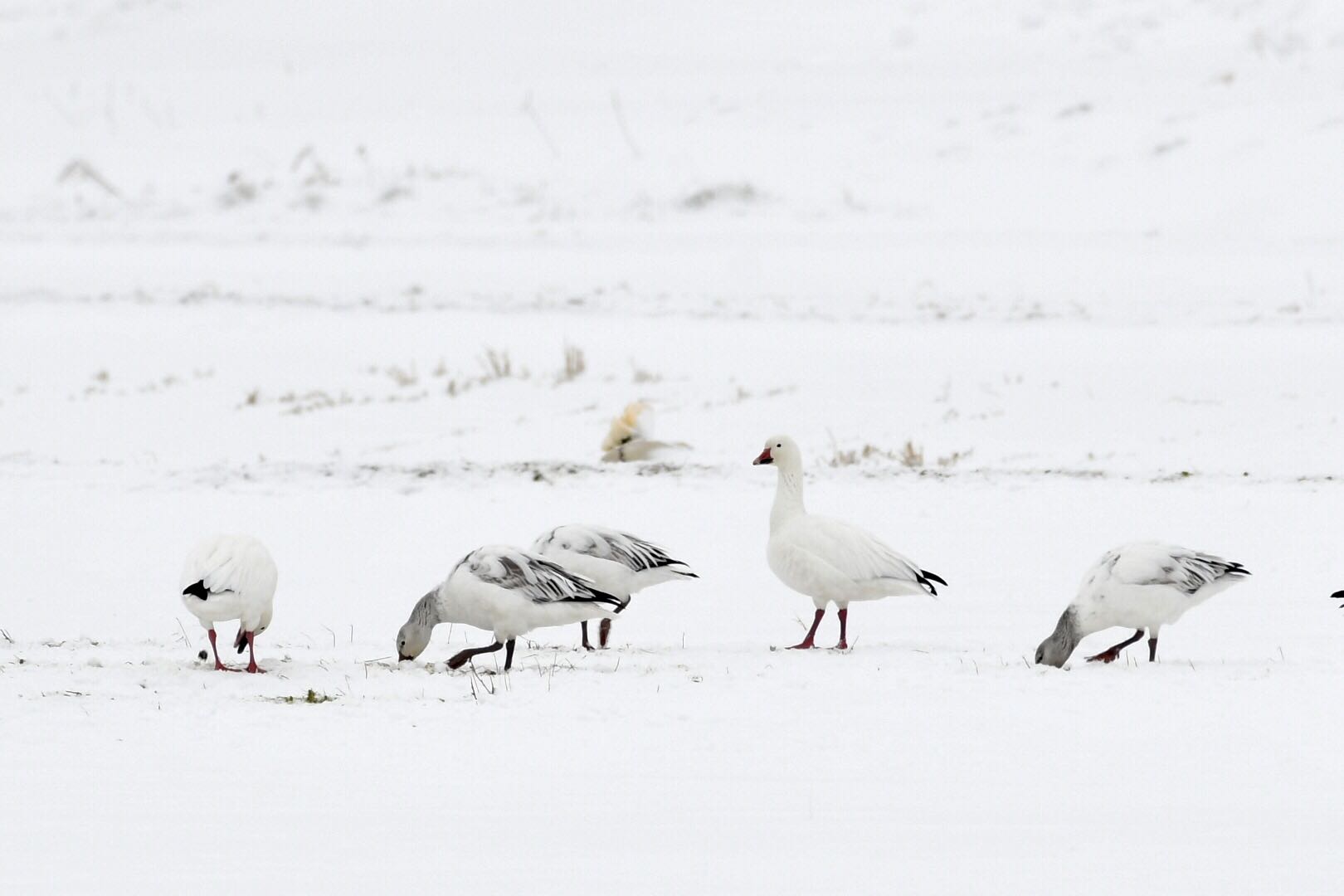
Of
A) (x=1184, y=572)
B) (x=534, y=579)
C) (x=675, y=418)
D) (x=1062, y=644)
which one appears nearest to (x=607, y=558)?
(x=534, y=579)

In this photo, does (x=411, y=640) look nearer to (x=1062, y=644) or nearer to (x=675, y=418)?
(x=1062, y=644)

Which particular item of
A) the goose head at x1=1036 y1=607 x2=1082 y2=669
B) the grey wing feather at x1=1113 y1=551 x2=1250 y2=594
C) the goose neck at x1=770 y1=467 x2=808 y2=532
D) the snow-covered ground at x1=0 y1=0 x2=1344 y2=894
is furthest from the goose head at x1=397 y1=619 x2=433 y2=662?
the grey wing feather at x1=1113 y1=551 x2=1250 y2=594

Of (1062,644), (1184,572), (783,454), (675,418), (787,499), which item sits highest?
(675,418)

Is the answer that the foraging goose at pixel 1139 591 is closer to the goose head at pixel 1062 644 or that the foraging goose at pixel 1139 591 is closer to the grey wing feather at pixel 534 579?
the goose head at pixel 1062 644

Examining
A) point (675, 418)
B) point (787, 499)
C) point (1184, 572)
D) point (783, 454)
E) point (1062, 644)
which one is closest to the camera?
point (1184, 572)

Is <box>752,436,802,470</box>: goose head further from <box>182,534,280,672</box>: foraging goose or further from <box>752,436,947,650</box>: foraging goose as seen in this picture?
<box>182,534,280,672</box>: foraging goose

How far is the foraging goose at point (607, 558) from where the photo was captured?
8.30m

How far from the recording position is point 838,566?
26.1 feet

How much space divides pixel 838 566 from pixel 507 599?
166 cm

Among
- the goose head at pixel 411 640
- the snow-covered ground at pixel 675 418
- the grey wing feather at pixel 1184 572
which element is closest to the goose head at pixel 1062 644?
the snow-covered ground at pixel 675 418

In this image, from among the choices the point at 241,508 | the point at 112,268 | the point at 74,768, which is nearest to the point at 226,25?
the point at 112,268

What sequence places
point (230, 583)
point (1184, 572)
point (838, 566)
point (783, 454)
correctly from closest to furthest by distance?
1. point (230, 583)
2. point (1184, 572)
3. point (838, 566)
4. point (783, 454)

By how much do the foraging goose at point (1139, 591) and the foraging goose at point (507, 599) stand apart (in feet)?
7.02

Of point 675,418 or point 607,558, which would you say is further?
point 675,418
